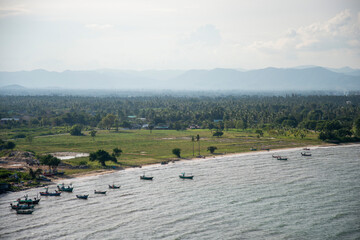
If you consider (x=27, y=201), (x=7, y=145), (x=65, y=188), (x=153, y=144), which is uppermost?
(x=7, y=145)

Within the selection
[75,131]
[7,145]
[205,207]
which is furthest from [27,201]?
[75,131]

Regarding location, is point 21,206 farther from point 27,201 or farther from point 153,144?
point 153,144

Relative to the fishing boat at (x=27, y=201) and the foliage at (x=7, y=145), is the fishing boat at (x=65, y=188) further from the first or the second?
the foliage at (x=7, y=145)

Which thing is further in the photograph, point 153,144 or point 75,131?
point 75,131

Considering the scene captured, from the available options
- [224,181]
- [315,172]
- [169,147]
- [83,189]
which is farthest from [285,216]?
[169,147]

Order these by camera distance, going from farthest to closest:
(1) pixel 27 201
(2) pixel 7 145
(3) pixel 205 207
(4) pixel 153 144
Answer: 1. (4) pixel 153 144
2. (2) pixel 7 145
3. (3) pixel 205 207
4. (1) pixel 27 201

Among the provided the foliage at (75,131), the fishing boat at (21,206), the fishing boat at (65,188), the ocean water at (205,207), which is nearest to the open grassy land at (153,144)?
the foliage at (75,131)

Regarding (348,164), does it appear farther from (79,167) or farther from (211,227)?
(79,167)
